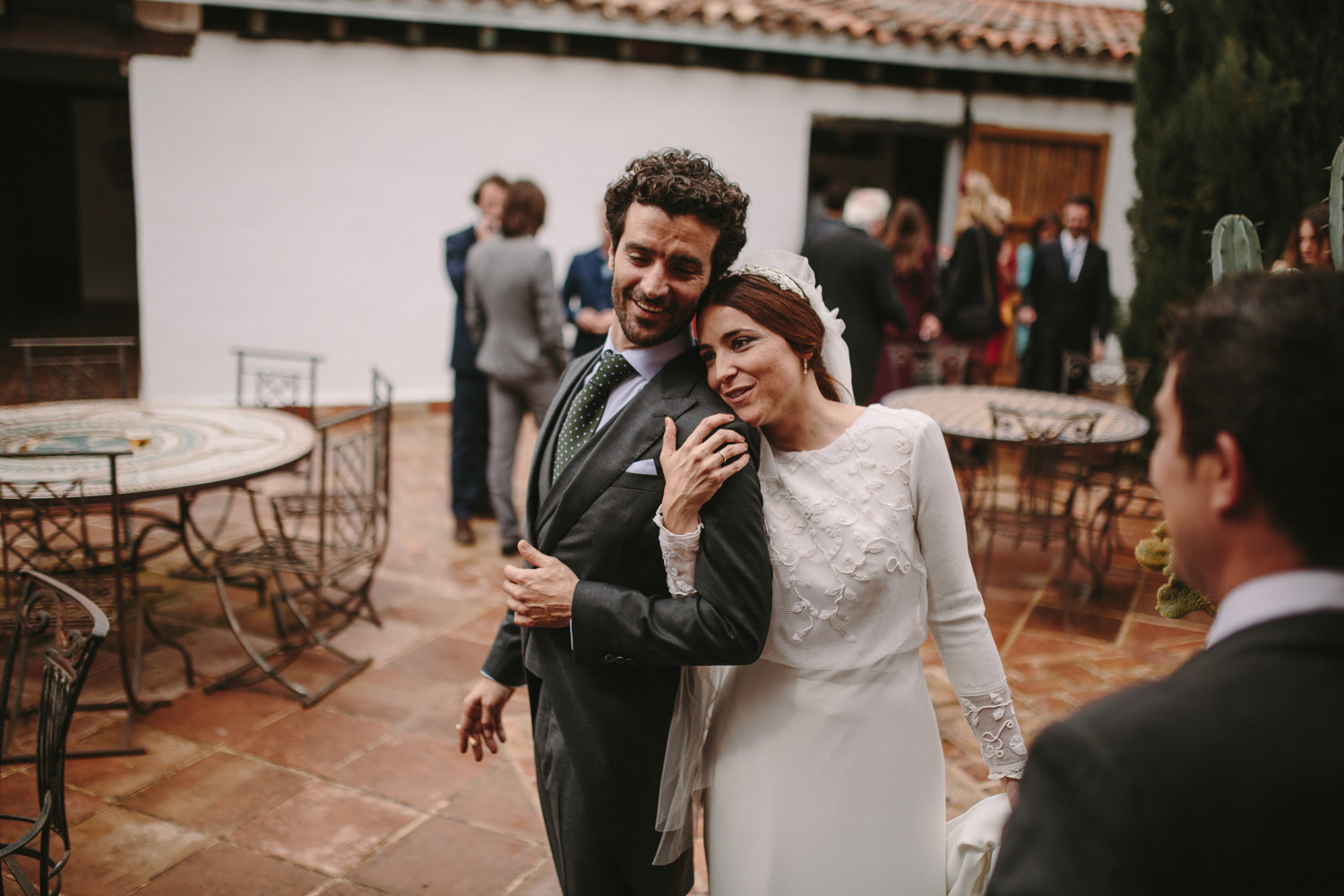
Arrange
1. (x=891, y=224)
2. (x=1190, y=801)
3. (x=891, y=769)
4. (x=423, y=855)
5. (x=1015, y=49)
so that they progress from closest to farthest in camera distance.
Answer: (x=1190, y=801)
(x=891, y=769)
(x=423, y=855)
(x=891, y=224)
(x=1015, y=49)

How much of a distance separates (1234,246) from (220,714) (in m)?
3.56

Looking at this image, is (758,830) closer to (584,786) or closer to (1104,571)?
(584,786)

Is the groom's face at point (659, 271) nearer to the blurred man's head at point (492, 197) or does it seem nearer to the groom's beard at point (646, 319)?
the groom's beard at point (646, 319)

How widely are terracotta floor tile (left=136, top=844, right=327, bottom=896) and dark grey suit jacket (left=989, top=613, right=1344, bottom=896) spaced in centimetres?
240

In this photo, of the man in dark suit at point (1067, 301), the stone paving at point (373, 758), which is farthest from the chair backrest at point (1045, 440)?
the man in dark suit at point (1067, 301)

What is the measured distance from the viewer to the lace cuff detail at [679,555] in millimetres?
1525

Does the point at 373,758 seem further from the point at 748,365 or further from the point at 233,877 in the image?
the point at 748,365

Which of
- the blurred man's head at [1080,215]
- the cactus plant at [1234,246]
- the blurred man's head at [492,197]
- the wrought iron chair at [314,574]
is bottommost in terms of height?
the wrought iron chair at [314,574]

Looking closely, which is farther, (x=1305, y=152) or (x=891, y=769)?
(x=1305, y=152)

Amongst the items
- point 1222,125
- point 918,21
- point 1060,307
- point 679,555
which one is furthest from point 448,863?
point 918,21

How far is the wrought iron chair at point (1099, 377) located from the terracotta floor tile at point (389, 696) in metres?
4.44

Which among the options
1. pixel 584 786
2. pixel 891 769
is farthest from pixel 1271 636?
pixel 584 786

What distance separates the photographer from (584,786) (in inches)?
64.7

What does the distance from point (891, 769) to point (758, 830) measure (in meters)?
0.26
